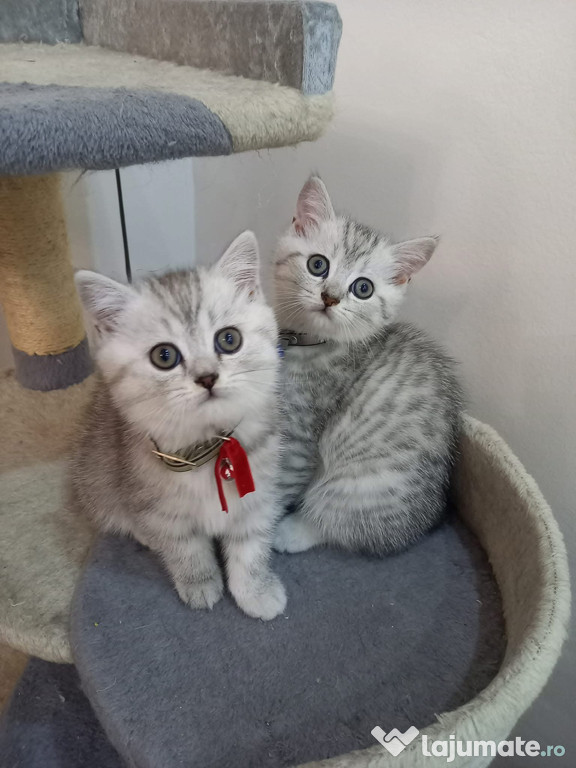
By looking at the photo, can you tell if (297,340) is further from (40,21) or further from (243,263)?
(40,21)

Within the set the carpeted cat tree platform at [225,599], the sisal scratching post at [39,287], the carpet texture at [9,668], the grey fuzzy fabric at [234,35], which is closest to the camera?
the carpeted cat tree platform at [225,599]

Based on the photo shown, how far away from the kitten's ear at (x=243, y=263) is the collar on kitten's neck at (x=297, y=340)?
233 millimetres

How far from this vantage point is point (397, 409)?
0.96m

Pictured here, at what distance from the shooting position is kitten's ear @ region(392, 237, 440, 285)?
97 centimetres

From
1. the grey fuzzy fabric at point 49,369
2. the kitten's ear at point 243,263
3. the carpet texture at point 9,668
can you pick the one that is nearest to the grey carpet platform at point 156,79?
the kitten's ear at point 243,263

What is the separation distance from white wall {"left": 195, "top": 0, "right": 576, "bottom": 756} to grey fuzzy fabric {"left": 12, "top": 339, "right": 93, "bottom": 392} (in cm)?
72

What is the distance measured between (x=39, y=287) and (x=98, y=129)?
0.65m

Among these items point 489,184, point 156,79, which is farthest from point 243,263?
point 489,184

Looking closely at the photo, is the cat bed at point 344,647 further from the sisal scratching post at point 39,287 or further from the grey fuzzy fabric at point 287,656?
the sisal scratching post at point 39,287

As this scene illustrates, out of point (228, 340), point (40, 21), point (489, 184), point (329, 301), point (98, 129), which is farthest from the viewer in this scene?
point (40, 21)

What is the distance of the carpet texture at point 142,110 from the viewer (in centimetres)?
56

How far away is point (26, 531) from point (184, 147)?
0.66 meters

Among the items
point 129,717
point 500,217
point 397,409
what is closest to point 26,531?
point 129,717

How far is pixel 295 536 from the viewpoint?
965 mm
